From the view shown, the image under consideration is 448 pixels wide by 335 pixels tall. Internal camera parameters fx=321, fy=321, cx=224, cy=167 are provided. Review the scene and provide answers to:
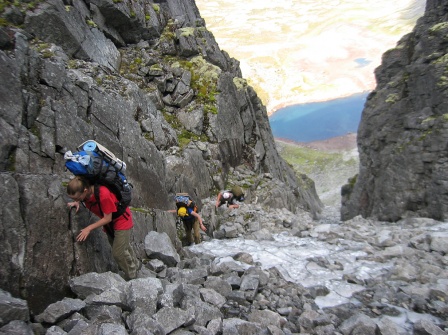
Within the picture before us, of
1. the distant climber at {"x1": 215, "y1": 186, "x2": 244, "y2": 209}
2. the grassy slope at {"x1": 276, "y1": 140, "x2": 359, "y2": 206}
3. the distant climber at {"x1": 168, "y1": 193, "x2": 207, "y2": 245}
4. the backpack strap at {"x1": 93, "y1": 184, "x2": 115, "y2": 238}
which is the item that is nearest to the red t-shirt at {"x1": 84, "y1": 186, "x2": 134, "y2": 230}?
the backpack strap at {"x1": 93, "y1": 184, "x2": 115, "y2": 238}

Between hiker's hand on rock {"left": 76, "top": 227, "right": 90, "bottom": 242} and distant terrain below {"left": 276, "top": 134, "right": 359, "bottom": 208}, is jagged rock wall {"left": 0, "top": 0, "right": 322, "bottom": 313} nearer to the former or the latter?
hiker's hand on rock {"left": 76, "top": 227, "right": 90, "bottom": 242}

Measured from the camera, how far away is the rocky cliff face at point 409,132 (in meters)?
24.2

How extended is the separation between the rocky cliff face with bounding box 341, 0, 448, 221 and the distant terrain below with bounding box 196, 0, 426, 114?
268 ft

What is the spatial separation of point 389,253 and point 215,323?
9001mm

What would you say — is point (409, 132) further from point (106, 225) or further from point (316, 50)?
point (316, 50)

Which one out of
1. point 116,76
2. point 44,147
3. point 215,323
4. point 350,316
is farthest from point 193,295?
point 116,76

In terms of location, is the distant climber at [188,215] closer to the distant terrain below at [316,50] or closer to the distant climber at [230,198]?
the distant climber at [230,198]

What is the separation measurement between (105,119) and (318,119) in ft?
336

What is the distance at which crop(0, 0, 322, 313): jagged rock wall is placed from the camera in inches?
257

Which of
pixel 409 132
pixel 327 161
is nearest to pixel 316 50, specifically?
pixel 327 161

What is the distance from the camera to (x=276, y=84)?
124438mm

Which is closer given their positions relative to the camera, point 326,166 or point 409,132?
point 409,132

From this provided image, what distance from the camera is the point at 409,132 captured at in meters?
27.6

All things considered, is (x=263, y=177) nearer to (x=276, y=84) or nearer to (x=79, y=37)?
(x=79, y=37)
